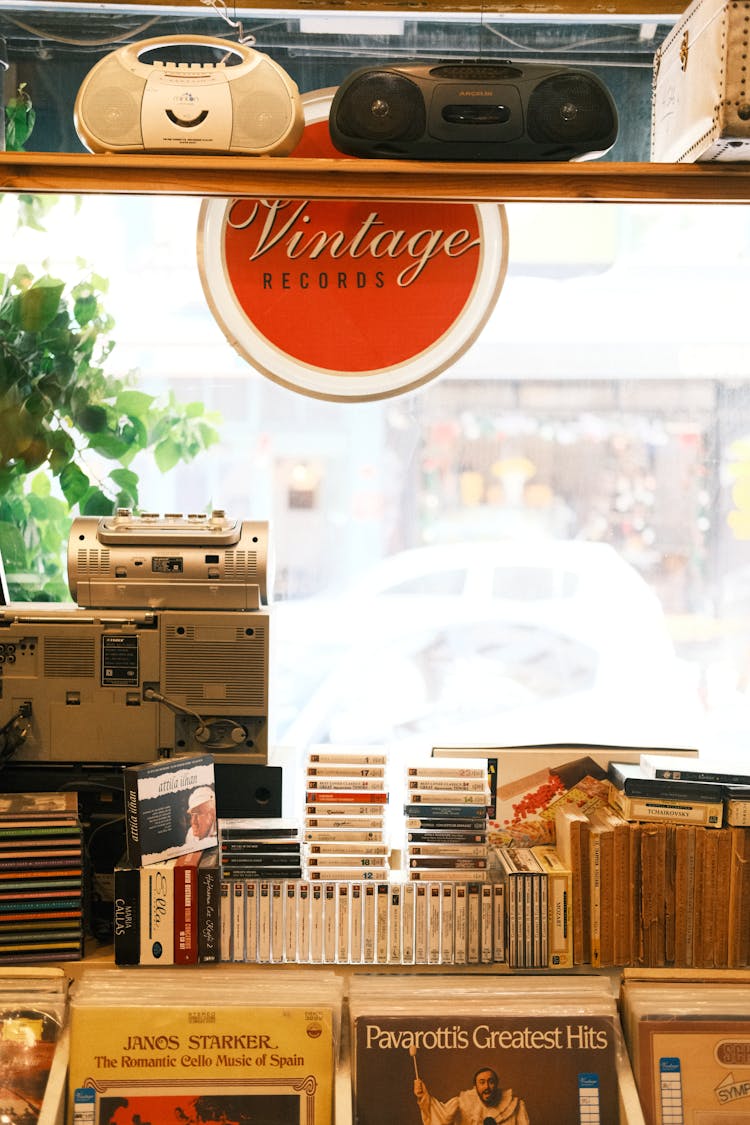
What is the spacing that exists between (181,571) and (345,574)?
720mm

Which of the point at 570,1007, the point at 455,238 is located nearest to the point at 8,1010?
the point at 570,1007

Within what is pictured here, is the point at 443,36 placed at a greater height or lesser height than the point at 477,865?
greater

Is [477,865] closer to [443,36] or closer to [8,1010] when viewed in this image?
[8,1010]

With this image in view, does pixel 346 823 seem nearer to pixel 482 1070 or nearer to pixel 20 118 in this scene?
pixel 482 1070

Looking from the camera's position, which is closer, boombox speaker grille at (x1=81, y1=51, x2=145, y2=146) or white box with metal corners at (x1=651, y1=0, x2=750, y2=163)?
white box with metal corners at (x1=651, y1=0, x2=750, y2=163)

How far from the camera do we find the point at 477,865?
223cm

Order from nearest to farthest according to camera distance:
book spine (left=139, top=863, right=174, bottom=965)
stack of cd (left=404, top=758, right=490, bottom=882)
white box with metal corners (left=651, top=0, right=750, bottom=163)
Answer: white box with metal corners (left=651, top=0, right=750, bottom=163), book spine (left=139, top=863, right=174, bottom=965), stack of cd (left=404, top=758, right=490, bottom=882)

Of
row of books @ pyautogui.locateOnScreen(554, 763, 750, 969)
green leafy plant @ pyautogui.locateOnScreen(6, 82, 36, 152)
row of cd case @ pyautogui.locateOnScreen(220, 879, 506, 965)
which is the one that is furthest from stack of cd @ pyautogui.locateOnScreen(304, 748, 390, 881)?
green leafy plant @ pyautogui.locateOnScreen(6, 82, 36, 152)

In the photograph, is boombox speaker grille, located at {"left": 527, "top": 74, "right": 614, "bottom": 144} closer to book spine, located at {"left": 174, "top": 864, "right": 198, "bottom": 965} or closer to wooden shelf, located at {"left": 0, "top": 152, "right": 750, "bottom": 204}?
wooden shelf, located at {"left": 0, "top": 152, "right": 750, "bottom": 204}

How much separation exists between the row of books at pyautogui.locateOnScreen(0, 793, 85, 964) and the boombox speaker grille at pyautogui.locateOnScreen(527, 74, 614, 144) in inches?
67.2

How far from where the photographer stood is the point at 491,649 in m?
2.94

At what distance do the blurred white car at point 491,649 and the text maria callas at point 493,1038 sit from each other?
933 millimetres

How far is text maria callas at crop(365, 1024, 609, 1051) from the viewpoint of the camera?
2064 mm

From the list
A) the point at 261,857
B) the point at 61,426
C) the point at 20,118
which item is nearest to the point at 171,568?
the point at 261,857
